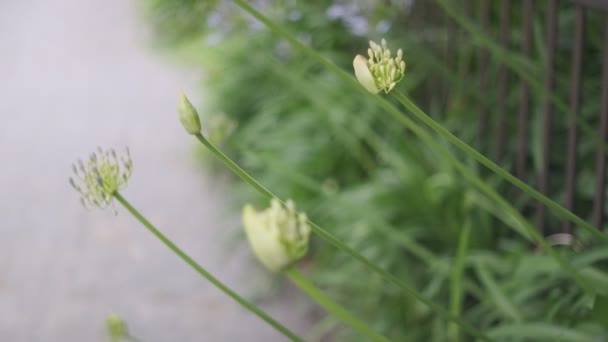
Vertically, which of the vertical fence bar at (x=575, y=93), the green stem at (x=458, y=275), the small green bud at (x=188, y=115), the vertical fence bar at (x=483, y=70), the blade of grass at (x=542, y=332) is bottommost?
the small green bud at (x=188, y=115)

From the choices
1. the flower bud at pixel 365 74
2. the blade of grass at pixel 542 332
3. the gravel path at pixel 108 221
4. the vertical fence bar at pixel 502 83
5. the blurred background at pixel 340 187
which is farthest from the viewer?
Answer: the gravel path at pixel 108 221

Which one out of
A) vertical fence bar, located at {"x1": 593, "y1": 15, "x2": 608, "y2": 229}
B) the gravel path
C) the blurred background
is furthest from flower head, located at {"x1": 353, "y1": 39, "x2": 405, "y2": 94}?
the gravel path

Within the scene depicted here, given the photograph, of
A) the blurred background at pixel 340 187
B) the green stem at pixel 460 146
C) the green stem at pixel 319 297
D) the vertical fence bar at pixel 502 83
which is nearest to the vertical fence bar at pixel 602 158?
the blurred background at pixel 340 187

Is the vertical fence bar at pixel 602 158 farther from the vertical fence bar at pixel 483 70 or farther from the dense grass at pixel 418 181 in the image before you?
the vertical fence bar at pixel 483 70

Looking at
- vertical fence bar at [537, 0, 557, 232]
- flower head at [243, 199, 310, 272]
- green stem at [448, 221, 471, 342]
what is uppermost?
vertical fence bar at [537, 0, 557, 232]

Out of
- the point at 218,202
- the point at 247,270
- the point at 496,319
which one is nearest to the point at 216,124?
the point at 496,319

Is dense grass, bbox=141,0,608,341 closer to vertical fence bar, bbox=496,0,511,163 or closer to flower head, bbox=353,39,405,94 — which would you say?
vertical fence bar, bbox=496,0,511,163

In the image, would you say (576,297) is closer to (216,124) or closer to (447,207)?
(447,207)

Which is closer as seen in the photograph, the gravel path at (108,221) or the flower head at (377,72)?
the flower head at (377,72)
